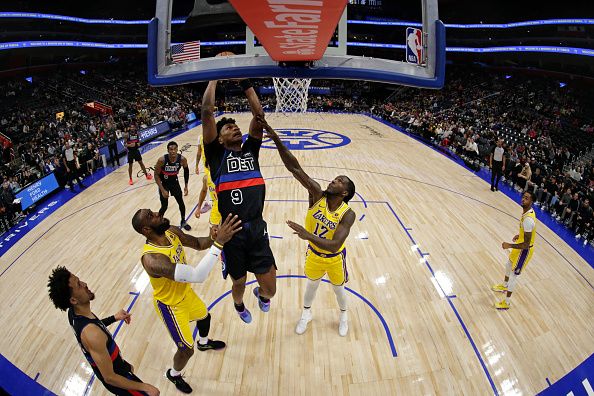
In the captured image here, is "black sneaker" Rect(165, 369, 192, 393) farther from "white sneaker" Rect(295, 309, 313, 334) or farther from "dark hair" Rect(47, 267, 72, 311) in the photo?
"dark hair" Rect(47, 267, 72, 311)

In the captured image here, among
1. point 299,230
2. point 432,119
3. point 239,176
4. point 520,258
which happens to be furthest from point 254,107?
point 432,119

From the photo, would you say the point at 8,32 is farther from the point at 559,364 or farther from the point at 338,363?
the point at 559,364

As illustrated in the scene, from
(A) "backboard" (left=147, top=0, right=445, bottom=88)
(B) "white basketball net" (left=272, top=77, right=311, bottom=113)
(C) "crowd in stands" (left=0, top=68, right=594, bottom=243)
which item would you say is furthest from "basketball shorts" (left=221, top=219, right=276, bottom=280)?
(B) "white basketball net" (left=272, top=77, right=311, bottom=113)

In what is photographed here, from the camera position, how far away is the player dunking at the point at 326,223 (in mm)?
3755

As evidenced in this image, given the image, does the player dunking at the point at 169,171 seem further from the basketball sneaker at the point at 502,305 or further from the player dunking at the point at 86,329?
the basketball sneaker at the point at 502,305

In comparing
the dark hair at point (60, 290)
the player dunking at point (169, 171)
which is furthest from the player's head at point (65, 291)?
the player dunking at point (169, 171)

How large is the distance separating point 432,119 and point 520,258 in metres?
18.6

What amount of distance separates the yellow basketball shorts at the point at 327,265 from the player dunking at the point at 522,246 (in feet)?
7.77

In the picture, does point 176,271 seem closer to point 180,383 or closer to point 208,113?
point 208,113

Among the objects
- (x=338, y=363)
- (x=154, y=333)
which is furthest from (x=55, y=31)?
(x=338, y=363)

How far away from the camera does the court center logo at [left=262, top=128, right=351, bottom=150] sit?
663 inches

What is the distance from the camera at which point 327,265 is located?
4367 mm

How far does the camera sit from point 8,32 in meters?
25.0

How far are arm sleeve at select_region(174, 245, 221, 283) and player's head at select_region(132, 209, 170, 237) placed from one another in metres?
0.42
